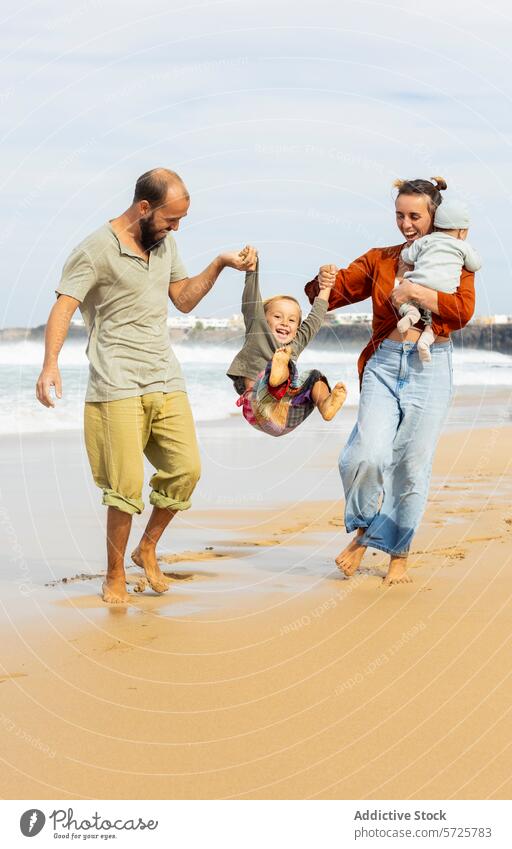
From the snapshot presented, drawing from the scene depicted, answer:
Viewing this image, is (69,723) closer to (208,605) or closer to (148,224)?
(208,605)

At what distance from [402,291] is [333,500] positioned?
11.6ft

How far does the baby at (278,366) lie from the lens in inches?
255

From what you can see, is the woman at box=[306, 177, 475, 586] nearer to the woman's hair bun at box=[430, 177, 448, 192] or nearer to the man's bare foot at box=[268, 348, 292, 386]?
the woman's hair bun at box=[430, 177, 448, 192]

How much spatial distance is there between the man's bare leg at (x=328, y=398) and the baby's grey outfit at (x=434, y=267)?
20.0 inches

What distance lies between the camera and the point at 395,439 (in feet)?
21.6

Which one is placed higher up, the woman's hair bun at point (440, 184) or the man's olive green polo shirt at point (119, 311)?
the woman's hair bun at point (440, 184)

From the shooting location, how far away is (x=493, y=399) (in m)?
22.0

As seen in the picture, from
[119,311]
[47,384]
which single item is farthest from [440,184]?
[47,384]

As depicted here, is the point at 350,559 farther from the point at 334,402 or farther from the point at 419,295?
the point at 419,295

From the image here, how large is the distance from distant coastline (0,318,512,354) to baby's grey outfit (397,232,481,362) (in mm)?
4860

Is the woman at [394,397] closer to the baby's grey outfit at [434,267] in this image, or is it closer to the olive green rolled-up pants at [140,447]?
the baby's grey outfit at [434,267]

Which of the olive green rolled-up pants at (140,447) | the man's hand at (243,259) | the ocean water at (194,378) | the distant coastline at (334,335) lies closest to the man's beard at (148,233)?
the man's hand at (243,259)

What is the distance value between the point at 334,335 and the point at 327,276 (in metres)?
11.3

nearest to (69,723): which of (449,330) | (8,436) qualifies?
(449,330)
